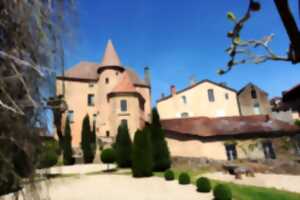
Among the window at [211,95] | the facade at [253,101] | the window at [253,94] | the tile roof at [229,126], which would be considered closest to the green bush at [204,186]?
the tile roof at [229,126]

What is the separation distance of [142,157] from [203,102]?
2439 cm

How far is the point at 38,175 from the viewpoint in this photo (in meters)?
3.18

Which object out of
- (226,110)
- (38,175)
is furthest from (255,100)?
(38,175)

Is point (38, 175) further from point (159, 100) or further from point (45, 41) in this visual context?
point (159, 100)

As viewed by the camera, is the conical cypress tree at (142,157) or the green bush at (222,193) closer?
the green bush at (222,193)

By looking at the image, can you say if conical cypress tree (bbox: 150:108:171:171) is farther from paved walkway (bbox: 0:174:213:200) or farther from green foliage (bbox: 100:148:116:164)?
green foliage (bbox: 100:148:116:164)

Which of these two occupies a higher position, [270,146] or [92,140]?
[92,140]

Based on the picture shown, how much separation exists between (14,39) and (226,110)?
41673 millimetres

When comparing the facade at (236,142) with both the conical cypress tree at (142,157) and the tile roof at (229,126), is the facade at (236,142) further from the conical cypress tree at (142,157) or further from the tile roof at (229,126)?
the conical cypress tree at (142,157)

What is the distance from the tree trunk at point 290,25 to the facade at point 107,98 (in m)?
33.8

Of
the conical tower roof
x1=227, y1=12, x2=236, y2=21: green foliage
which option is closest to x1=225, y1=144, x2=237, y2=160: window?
the conical tower roof

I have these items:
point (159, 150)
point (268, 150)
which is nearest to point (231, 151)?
point (268, 150)

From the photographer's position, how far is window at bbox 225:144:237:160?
1103 inches

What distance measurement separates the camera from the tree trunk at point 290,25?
1.40 m
